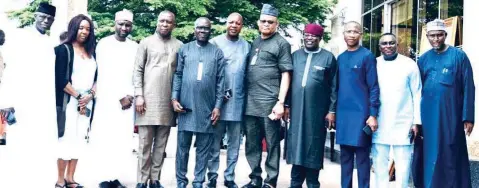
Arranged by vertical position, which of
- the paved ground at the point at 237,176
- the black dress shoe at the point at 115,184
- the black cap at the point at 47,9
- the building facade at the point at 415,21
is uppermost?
the building facade at the point at 415,21

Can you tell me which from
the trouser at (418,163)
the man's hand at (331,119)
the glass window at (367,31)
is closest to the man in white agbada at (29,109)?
the man's hand at (331,119)

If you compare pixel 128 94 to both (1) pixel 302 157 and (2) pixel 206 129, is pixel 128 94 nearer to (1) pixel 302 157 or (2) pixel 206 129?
(2) pixel 206 129

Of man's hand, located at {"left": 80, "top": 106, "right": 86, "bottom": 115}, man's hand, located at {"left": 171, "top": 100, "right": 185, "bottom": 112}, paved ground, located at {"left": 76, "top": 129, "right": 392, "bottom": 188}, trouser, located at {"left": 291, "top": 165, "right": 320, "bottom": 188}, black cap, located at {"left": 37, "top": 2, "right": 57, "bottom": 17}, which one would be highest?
black cap, located at {"left": 37, "top": 2, "right": 57, "bottom": 17}

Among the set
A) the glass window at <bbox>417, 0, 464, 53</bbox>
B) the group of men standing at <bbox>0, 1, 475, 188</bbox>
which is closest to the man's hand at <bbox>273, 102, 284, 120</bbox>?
the group of men standing at <bbox>0, 1, 475, 188</bbox>

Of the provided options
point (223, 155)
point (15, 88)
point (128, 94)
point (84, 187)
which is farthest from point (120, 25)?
point (223, 155)

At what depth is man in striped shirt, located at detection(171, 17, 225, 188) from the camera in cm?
644

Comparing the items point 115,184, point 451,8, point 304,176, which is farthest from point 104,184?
point 451,8

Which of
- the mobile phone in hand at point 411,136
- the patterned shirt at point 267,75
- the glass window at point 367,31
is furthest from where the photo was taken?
the glass window at point 367,31

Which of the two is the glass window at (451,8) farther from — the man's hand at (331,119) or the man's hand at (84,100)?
the man's hand at (84,100)

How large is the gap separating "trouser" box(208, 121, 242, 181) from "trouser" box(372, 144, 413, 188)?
1.65m

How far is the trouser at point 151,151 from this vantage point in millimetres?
6523

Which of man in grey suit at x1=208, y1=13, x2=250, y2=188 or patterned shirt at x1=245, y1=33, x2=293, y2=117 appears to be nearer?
patterned shirt at x1=245, y1=33, x2=293, y2=117

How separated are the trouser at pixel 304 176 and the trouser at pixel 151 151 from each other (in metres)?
1.52

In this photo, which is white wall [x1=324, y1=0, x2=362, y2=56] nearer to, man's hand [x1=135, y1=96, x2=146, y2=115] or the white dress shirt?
the white dress shirt
